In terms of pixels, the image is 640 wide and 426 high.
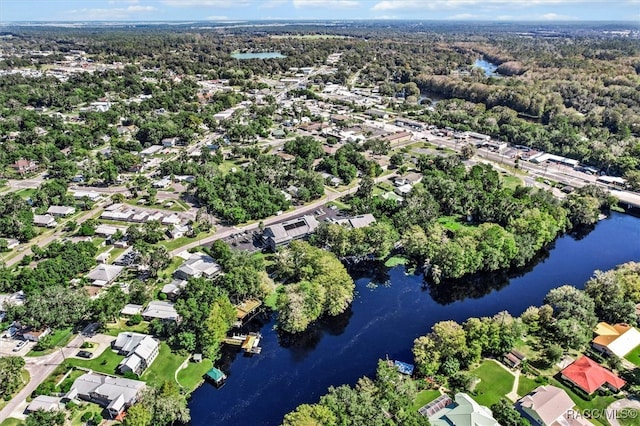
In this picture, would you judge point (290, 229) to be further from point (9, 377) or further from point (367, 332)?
point (9, 377)

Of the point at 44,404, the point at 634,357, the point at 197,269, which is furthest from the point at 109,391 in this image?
the point at 634,357

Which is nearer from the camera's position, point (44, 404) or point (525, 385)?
point (44, 404)

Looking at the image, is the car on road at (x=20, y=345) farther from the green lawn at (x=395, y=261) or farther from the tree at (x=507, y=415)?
the tree at (x=507, y=415)

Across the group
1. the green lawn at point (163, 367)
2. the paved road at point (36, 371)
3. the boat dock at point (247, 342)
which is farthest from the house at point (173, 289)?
the paved road at point (36, 371)

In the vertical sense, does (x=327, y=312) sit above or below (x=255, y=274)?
below

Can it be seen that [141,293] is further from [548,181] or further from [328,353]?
[548,181]

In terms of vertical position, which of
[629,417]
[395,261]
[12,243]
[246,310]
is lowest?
[395,261]

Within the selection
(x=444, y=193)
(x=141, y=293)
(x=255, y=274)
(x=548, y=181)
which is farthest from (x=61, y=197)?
(x=548, y=181)
